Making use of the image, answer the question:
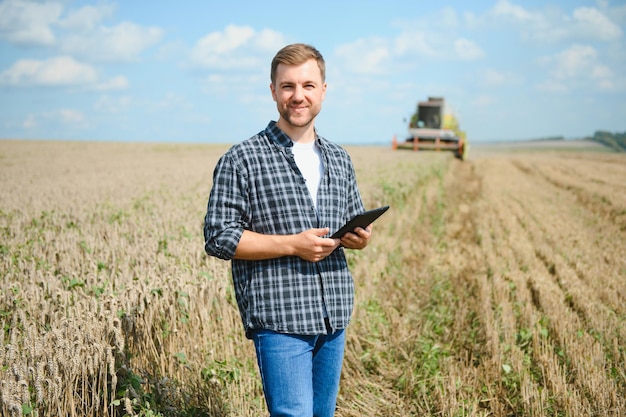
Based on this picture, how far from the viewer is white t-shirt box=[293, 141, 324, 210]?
2.44 m

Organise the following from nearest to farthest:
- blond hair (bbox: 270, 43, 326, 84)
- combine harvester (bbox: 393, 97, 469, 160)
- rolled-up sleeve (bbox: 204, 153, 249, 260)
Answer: rolled-up sleeve (bbox: 204, 153, 249, 260) → blond hair (bbox: 270, 43, 326, 84) → combine harvester (bbox: 393, 97, 469, 160)

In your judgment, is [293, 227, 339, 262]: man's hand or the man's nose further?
the man's nose

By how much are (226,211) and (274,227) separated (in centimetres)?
23

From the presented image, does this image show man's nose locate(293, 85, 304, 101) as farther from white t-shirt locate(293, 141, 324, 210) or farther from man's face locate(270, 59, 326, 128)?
white t-shirt locate(293, 141, 324, 210)

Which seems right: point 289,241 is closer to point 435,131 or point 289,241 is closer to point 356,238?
point 356,238

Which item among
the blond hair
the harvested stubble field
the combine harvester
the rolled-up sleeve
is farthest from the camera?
the combine harvester

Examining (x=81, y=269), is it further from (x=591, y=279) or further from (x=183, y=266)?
(x=591, y=279)

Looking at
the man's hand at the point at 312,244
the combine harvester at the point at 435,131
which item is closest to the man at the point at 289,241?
the man's hand at the point at 312,244

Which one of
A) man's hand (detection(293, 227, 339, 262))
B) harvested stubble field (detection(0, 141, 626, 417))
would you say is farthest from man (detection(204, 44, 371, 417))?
harvested stubble field (detection(0, 141, 626, 417))

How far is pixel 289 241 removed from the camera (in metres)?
2.21

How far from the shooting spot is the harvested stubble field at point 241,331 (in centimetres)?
296

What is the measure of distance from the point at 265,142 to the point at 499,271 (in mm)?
5569

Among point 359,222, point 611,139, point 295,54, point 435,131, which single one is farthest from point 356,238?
point 611,139

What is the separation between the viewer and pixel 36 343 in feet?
8.52
